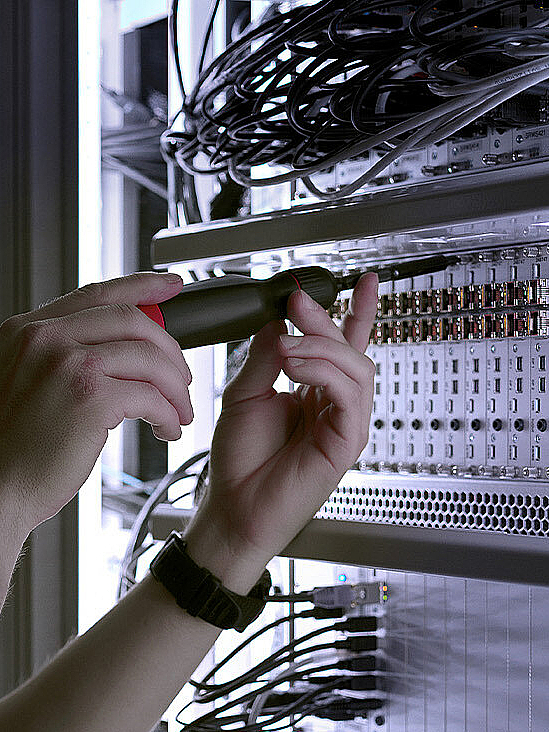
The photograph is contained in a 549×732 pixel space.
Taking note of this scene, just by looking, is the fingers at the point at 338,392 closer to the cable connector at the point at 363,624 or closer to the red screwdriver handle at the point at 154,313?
the red screwdriver handle at the point at 154,313

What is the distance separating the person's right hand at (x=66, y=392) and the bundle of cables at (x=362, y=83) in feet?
0.89

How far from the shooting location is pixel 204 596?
2.38ft

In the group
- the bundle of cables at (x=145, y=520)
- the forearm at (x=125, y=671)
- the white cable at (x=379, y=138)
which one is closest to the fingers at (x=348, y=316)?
the white cable at (x=379, y=138)

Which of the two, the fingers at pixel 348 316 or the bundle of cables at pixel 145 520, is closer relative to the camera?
the fingers at pixel 348 316

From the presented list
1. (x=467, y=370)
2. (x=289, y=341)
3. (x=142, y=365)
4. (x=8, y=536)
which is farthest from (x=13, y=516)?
(x=467, y=370)

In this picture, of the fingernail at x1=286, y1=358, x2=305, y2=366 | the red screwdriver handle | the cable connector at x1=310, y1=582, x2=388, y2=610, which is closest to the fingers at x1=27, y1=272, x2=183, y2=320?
the red screwdriver handle

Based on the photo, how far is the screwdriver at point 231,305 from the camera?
23.5 inches

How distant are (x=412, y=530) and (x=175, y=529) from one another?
278 millimetres

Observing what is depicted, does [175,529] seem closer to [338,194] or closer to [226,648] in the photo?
[226,648]

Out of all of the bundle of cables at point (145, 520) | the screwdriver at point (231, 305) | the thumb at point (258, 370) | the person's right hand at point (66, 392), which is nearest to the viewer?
the person's right hand at point (66, 392)

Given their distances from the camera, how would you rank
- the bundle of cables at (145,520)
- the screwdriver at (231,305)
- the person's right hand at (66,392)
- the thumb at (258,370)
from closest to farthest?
the person's right hand at (66,392), the screwdriver at (231,305), the thumb at (258,370), the bundle of cables at (145,520)

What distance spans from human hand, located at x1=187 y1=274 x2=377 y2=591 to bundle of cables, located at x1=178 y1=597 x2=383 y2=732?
0.45 feet

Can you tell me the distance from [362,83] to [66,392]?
0.36 m

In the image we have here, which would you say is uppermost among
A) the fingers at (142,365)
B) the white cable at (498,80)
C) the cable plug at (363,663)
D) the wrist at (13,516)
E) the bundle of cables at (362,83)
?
the bundle of cables at (362,83)
